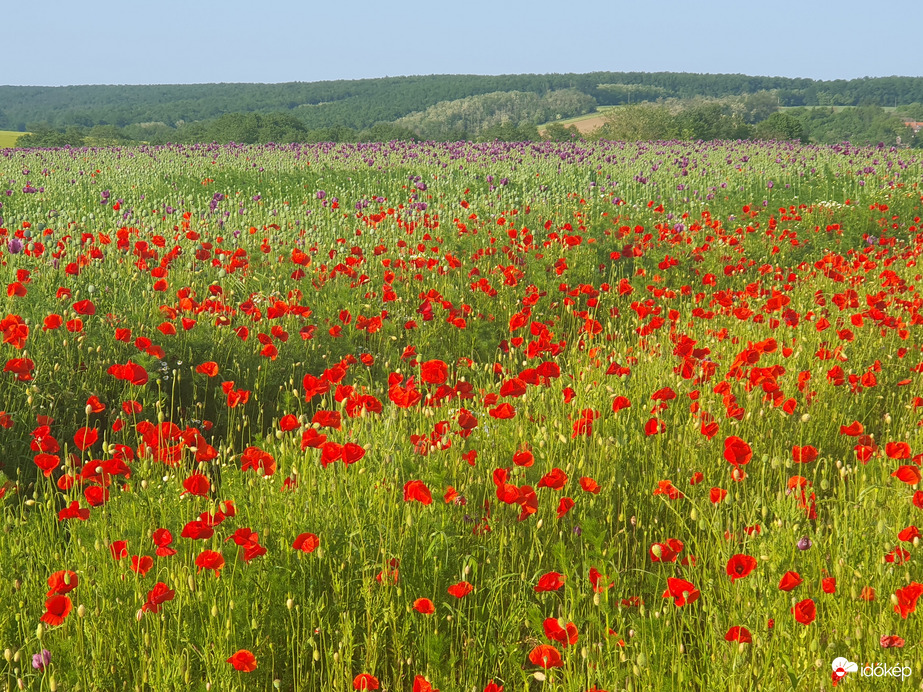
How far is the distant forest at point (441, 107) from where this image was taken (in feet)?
111

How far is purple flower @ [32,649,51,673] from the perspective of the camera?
5.88 feet

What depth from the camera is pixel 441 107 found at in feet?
211

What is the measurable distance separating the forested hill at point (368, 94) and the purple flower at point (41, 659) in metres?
69.1

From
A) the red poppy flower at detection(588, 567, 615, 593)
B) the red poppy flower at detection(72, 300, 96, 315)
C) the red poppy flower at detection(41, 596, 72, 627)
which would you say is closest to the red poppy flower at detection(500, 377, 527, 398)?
the red poppy flower at detection(588, 567, 615, 593)

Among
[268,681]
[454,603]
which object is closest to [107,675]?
[268,681]

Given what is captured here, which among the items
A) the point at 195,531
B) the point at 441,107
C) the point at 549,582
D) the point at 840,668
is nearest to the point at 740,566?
the point at 840,668

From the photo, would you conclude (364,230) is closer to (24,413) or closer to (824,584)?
(24,413)

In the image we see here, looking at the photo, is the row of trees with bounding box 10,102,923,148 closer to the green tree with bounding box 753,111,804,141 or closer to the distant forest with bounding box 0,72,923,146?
the green tree with bounding box 753,111,804,141

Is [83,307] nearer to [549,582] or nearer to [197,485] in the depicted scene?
[197,485]

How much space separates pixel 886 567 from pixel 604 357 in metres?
2.35

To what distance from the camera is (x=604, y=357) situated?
4.45 meters

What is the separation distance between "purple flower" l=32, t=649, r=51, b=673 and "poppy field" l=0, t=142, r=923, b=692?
0.15ft

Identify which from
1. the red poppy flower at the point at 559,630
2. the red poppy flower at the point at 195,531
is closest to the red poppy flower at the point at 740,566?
the red poppy flower at the point at 559,630

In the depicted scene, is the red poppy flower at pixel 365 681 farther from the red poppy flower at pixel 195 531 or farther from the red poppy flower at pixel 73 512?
the red poppy flower at pixel 73 512
